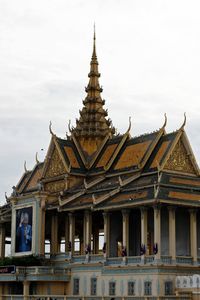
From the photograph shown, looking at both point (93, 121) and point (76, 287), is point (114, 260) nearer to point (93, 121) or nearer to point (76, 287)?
A: point (76, 287)

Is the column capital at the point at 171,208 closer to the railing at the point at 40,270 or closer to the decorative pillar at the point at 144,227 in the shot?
the decorative pillar at the point at 144,227

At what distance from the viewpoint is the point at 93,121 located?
6662cm

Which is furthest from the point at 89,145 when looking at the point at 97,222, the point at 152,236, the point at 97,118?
the point at 152,236

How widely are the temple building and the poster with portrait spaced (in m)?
0.08

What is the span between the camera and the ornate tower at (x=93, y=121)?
65.0 m

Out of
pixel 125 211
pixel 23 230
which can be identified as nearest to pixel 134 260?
pixel 125 211

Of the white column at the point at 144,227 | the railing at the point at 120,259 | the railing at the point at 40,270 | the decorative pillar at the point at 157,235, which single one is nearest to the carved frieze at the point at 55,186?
the railing at the point at 120,259

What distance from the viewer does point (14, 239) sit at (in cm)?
5669

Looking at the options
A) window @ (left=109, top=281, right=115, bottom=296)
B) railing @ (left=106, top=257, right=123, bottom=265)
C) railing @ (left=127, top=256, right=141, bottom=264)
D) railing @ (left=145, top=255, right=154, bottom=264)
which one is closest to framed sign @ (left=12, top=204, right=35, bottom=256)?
railing @ (left=106, top=257, right=123, bottom=265)

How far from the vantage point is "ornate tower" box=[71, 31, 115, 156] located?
65.0 meters

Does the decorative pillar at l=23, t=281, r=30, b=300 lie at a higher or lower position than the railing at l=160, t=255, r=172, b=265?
lower

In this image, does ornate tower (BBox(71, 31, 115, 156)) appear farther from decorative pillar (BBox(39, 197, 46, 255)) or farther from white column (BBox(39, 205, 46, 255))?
white column (BBox(39, 205, 46, 255))

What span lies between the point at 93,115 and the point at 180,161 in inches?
641

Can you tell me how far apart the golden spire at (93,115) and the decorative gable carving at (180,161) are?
39.1 feet
